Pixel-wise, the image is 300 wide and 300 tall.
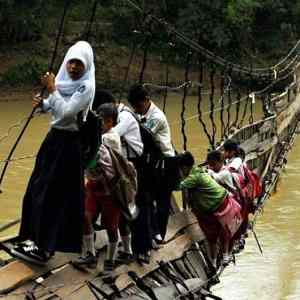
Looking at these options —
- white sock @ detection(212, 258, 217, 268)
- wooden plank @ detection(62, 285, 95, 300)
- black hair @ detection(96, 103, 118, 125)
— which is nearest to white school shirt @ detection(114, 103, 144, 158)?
black hair @ detection(96, 103, 118, 125)

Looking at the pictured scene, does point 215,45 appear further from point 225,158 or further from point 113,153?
point 113,153

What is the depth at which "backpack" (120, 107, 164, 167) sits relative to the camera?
10.5ft

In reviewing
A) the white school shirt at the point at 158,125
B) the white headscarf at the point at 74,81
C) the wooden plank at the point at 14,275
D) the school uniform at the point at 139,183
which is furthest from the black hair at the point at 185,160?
the wooden plank at the point at 14,275

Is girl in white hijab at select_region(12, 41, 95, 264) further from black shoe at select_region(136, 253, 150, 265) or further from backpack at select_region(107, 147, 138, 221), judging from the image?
black shoe at select_region(136, 253, 150, 265)

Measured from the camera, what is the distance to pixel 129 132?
302 centimetres

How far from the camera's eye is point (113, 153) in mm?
2818

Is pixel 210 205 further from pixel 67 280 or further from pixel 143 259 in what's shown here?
pixel 67 280

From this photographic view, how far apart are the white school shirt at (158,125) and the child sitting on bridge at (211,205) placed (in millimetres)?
183

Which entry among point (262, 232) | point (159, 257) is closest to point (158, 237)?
point (159, 257)

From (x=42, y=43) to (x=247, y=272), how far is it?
36.8ft

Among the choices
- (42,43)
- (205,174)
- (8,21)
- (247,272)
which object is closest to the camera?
(205,174)

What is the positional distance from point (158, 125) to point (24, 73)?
1215cm

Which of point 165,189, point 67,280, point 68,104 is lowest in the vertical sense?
point 67,280

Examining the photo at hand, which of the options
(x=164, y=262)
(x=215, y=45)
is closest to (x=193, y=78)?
(x=215, y=45)
